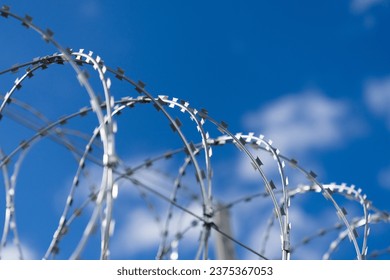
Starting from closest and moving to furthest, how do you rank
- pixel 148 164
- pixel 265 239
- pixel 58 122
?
pixel 58 122 < pixel 148 164 < pixel 265 239

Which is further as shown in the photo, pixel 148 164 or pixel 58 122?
pixel 148 164
